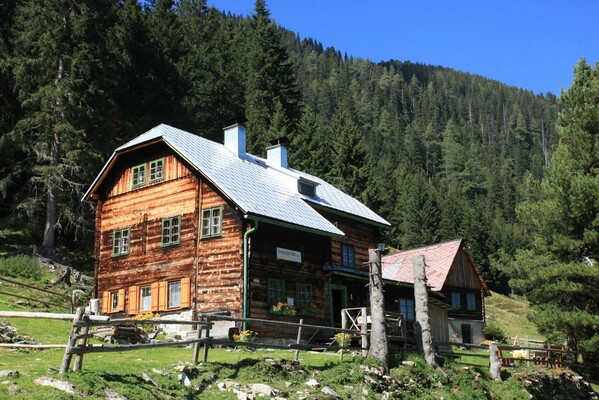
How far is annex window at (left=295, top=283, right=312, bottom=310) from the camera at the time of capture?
27797mm

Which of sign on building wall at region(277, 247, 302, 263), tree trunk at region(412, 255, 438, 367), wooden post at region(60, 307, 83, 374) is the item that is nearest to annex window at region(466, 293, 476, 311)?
sign on building wall at region(277, 247, 302, 263)

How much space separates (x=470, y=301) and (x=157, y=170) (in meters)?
26.9

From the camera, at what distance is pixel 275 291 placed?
26.9 meters

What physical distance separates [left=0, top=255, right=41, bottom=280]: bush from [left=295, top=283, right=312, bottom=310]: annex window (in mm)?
14700

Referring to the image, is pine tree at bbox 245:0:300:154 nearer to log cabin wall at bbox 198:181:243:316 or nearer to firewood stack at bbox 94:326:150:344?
log cabin wall at bbox 198:181:243:316

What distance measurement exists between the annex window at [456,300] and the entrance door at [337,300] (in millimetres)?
17760

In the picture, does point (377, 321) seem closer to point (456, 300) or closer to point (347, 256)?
point (347, 256)

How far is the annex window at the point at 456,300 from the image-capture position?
151 ft

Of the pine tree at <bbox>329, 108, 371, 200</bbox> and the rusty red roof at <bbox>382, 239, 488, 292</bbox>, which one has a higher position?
the pine tree at <bbox>329, 108, 371, 200</bbox>

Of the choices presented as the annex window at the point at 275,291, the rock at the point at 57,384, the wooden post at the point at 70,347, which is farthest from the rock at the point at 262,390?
the annex window at the point at 275,291

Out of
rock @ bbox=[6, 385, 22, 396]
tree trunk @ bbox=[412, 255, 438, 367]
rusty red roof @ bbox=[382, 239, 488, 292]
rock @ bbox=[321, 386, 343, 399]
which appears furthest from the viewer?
rusty red roof @ bbox=[382, 239, 488, 292]

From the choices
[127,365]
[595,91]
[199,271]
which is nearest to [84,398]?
[127,365]

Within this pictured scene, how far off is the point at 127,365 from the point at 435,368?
11.0 meters

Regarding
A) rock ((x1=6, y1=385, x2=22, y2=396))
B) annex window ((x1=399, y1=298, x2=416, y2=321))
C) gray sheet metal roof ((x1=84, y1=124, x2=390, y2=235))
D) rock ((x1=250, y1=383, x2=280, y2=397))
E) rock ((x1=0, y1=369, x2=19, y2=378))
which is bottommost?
rock ((x1=250, y1=383, x2=280, y2=397))
